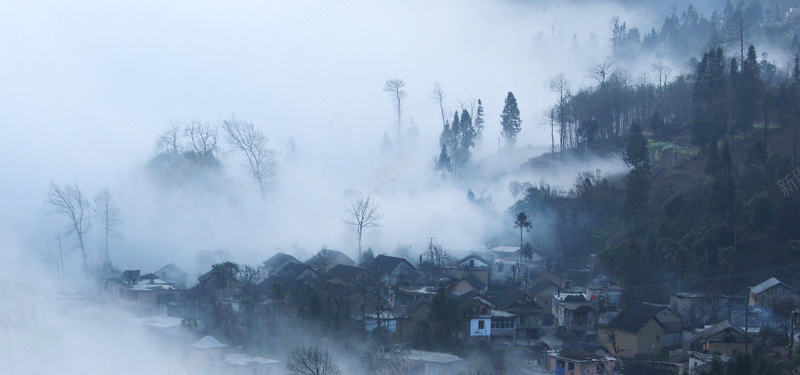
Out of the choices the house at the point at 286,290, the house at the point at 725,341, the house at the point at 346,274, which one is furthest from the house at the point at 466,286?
the house at the point at 725,341

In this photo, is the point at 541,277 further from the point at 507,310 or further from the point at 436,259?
the point at 436,259

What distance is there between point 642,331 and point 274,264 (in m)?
12.3

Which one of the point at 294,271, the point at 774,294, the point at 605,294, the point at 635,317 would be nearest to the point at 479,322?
the point at 605,294

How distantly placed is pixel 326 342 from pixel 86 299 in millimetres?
7896

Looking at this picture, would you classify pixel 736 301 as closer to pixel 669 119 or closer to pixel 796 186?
pixel 796 186

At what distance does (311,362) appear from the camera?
675 inches

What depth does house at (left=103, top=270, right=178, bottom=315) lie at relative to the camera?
22094 mm

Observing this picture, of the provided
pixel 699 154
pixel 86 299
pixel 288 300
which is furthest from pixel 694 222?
pixel 86 299

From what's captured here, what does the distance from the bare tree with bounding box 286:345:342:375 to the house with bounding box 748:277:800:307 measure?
1056 cm

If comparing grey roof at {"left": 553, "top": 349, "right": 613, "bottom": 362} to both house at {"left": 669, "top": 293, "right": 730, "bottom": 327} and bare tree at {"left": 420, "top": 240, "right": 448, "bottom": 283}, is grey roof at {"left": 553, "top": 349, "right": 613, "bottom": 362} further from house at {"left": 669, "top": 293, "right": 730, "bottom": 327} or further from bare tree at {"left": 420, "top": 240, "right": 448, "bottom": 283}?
bare tree at {"left": 420, "top": 240, "right": 448, "bottom": 283}

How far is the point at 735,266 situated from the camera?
66.3 ft

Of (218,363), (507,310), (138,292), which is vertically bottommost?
(218,363)

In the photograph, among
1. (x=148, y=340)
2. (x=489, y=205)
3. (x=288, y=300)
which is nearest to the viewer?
(x=148, y=340)

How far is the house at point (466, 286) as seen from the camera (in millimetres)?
23312
